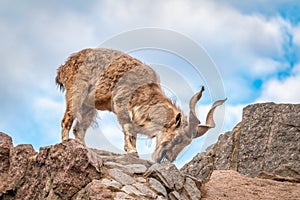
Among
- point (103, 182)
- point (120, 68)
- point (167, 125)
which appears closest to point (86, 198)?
point (103, 182)

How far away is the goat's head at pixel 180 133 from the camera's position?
10.9m

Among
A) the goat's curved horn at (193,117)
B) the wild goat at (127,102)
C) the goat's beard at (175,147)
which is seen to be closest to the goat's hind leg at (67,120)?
the wild goat at (127,102)

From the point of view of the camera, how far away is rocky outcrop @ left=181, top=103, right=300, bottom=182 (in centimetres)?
1106

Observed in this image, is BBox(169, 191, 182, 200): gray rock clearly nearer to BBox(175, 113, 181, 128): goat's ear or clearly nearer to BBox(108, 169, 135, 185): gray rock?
BBox(108, 169, 135, 185): gray rock

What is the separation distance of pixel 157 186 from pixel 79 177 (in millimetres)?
1240

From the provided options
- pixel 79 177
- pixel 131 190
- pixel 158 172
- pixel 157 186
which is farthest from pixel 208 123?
pixel 79 177

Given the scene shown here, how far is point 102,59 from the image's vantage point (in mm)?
12266

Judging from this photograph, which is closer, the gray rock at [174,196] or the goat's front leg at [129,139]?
the gray rock at [174,196]

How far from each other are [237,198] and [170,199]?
1415 millimetres

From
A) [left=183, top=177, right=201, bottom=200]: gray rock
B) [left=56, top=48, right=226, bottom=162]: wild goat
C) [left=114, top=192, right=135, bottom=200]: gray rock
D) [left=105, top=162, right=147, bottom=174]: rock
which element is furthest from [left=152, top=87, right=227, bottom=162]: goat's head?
[left=114, top=192, right=135, bottom=200]: gray rock

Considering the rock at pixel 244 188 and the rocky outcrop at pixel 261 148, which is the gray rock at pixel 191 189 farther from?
the rocky outcrop at pixel 261 148

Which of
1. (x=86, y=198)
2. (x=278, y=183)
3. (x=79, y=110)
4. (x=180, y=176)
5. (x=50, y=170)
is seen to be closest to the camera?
(x=86, y=198)

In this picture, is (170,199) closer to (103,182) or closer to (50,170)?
(103,182)

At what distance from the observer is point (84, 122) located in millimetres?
12195
